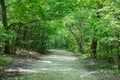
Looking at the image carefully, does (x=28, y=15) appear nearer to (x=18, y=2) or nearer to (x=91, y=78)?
(x=18, y=2)

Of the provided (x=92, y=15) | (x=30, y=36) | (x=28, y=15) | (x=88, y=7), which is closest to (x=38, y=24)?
(x=30, y=36)

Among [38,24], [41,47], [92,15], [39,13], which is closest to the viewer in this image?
[92,15]

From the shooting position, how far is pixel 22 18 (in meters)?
24.4

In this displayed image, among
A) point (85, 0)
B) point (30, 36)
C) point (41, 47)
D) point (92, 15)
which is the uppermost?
point (85, 0)

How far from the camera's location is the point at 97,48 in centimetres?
2520

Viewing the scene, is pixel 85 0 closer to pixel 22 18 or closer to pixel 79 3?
pixel 79 3

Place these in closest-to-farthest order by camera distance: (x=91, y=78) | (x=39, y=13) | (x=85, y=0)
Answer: (x=91, y=78)
(x=85, y=0)
(x=39, y=13)

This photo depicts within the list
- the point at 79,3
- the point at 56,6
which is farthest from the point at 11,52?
the point at 79,3

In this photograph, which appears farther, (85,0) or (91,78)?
(85,0)

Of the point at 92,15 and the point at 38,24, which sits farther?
the point at 38,24

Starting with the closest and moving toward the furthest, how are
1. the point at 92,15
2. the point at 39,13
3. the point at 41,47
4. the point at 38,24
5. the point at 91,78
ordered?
the point at 91,78 → the point at 92,15 → the point at 39,13 → the point at 38,24 → the point at 41,47

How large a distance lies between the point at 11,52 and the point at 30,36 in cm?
778

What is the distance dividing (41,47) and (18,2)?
43.3ft

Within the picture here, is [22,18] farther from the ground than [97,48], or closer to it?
farther from the ground
